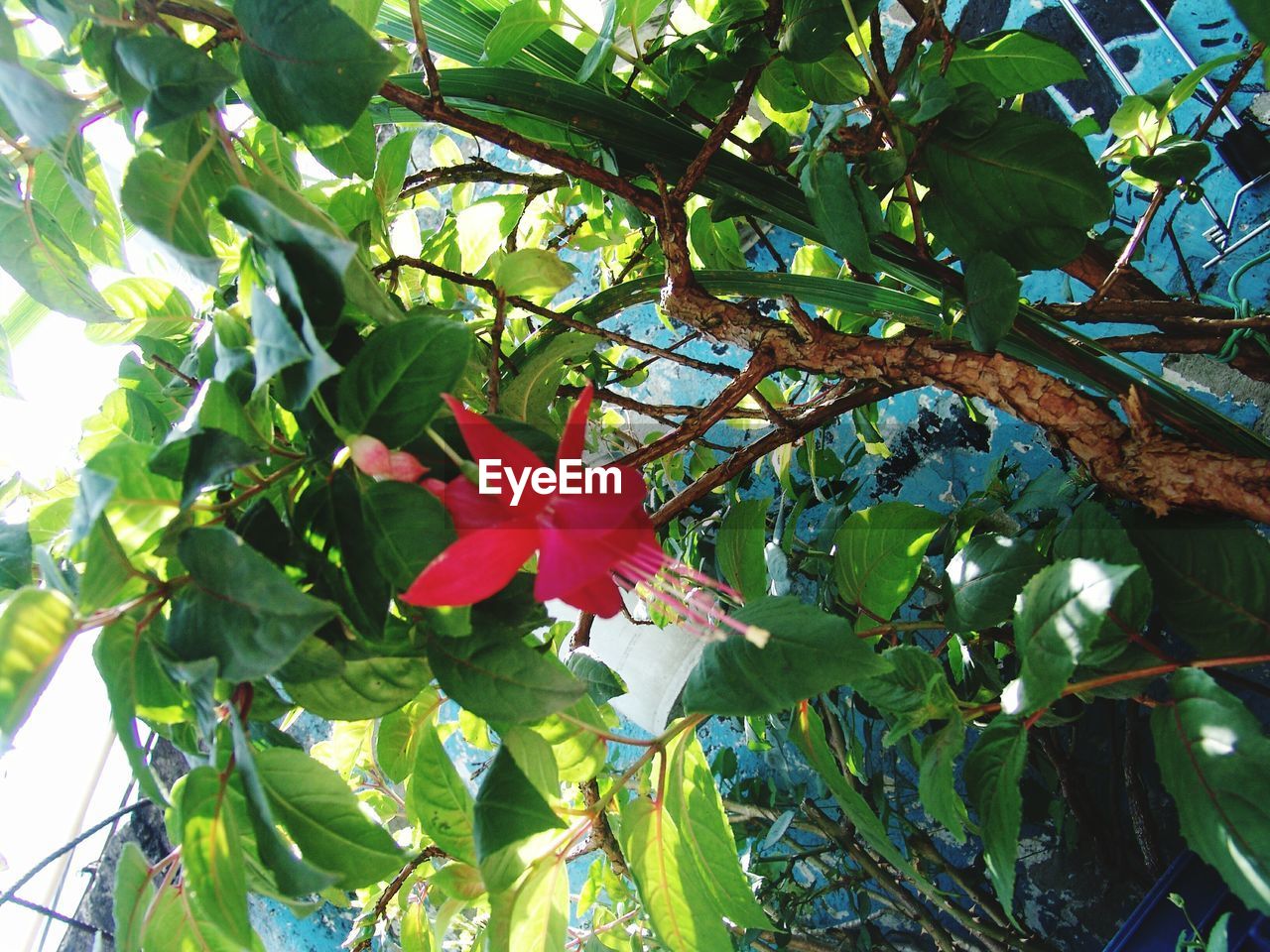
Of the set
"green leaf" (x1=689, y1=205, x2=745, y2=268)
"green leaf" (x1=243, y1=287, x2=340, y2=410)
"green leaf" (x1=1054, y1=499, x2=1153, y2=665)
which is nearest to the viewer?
"green leaf" (x1=243, y1=287, x2=340, y2=410)

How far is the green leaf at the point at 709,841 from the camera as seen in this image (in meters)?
0.31

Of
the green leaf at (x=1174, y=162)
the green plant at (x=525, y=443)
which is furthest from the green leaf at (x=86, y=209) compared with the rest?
the green leaf at (x=1174, y=162)

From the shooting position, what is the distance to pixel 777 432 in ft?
1.37

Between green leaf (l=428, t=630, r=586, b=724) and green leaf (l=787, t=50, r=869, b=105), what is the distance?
28 centimetres

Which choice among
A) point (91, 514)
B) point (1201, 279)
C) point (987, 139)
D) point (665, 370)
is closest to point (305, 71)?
point (91, 514)

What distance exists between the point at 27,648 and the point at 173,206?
0.41 feet

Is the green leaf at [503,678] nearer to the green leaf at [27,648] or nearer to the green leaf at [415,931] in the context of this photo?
the green leaf at [27,648]

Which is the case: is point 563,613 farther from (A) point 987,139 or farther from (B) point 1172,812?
(B) point 1172,812

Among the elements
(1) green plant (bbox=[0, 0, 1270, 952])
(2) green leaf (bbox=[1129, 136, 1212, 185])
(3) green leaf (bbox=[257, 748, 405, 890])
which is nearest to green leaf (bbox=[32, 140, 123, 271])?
(1) green plant (bbox=[0, 0, 1270, 952])

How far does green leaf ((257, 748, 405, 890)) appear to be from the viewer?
0.78ft

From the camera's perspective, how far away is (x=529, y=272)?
0.36m

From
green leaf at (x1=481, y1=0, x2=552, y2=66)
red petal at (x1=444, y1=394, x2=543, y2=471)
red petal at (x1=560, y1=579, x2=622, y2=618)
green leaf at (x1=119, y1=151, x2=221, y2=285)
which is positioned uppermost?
green leaf at (x1=481, y1=0, x2=552, y2=66)

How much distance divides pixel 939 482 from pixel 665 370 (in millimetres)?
402

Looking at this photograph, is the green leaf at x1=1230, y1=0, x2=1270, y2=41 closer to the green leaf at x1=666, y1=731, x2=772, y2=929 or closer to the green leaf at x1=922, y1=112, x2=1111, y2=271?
the green leaf at x1=922, y1=112, x2=1111, y2=271
